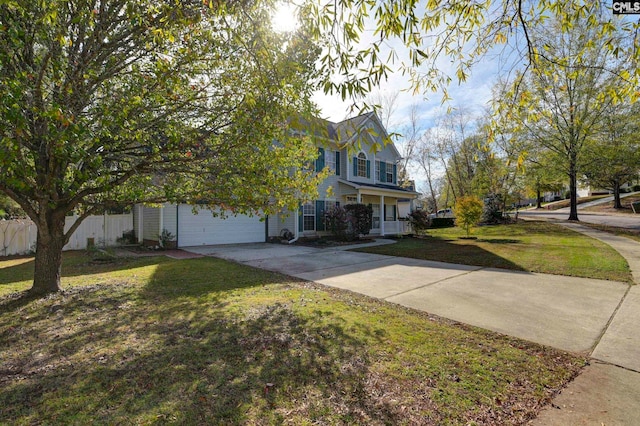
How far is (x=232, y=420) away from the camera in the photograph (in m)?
2.32

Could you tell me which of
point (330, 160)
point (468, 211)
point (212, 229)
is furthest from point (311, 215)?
point (468, 211)

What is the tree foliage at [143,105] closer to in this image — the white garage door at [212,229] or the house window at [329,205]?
the white garage door at [212,229]

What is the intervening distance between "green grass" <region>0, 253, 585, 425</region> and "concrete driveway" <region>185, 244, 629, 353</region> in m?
0.59

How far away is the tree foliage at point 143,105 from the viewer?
3672 millimetres

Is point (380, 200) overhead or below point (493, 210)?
overhead

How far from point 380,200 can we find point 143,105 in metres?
16.0

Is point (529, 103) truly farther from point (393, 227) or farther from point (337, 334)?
point (393, 227)

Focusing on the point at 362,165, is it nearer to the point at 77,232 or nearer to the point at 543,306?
the point at 77,232

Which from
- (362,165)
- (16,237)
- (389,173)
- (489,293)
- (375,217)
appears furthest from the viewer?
(389,173)

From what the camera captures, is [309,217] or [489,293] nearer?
[489,293]

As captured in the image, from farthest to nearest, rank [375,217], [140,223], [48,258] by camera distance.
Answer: [375,217] < [140,223] < [48,258]

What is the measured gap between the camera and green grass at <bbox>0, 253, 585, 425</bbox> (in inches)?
97.0

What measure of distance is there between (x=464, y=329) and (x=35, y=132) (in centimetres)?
653

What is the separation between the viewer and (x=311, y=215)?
17.2m
